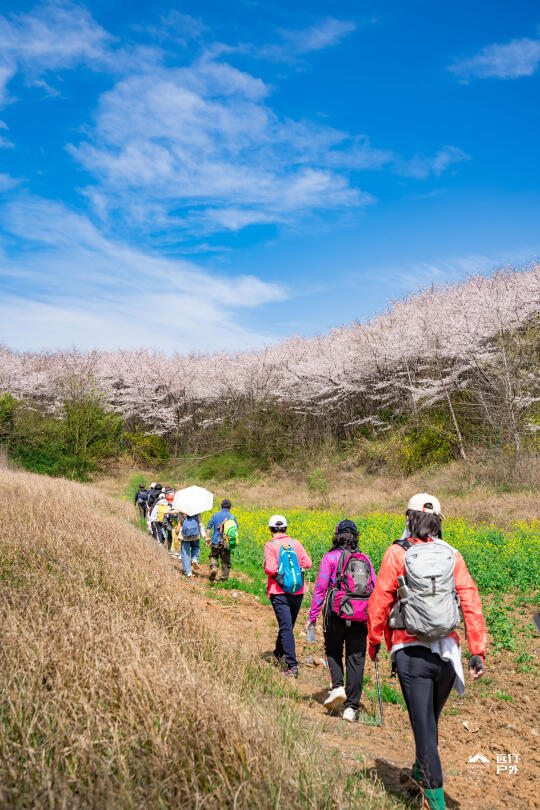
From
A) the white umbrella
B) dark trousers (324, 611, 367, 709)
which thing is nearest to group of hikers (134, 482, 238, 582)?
the white umbrella

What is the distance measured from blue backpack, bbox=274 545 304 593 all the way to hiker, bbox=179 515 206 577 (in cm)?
545

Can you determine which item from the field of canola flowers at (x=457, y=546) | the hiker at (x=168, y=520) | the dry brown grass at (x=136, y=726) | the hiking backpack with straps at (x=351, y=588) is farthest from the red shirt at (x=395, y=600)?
the hiker at (x=168, y=520)

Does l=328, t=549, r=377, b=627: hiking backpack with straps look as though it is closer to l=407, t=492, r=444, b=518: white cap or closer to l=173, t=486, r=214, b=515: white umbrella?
l=407, t=492, r=444, b=518: white cap

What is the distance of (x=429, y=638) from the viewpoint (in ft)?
11.1

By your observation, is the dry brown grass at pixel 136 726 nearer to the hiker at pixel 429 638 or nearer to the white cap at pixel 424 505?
the hiker at pixel 429 638

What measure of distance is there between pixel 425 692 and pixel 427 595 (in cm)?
66

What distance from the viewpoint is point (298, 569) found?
6641 mm

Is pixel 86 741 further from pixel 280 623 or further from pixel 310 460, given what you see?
pixel 310 460

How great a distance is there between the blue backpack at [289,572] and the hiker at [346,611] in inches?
33.6

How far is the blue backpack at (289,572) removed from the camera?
21.5ft

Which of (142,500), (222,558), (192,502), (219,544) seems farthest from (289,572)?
(142,500)

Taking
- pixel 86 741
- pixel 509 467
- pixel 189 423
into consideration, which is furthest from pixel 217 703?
pixel 189 423

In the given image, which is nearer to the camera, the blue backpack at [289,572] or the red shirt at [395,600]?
the red shirt at [395,600]

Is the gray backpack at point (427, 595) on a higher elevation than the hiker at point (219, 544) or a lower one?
higher
